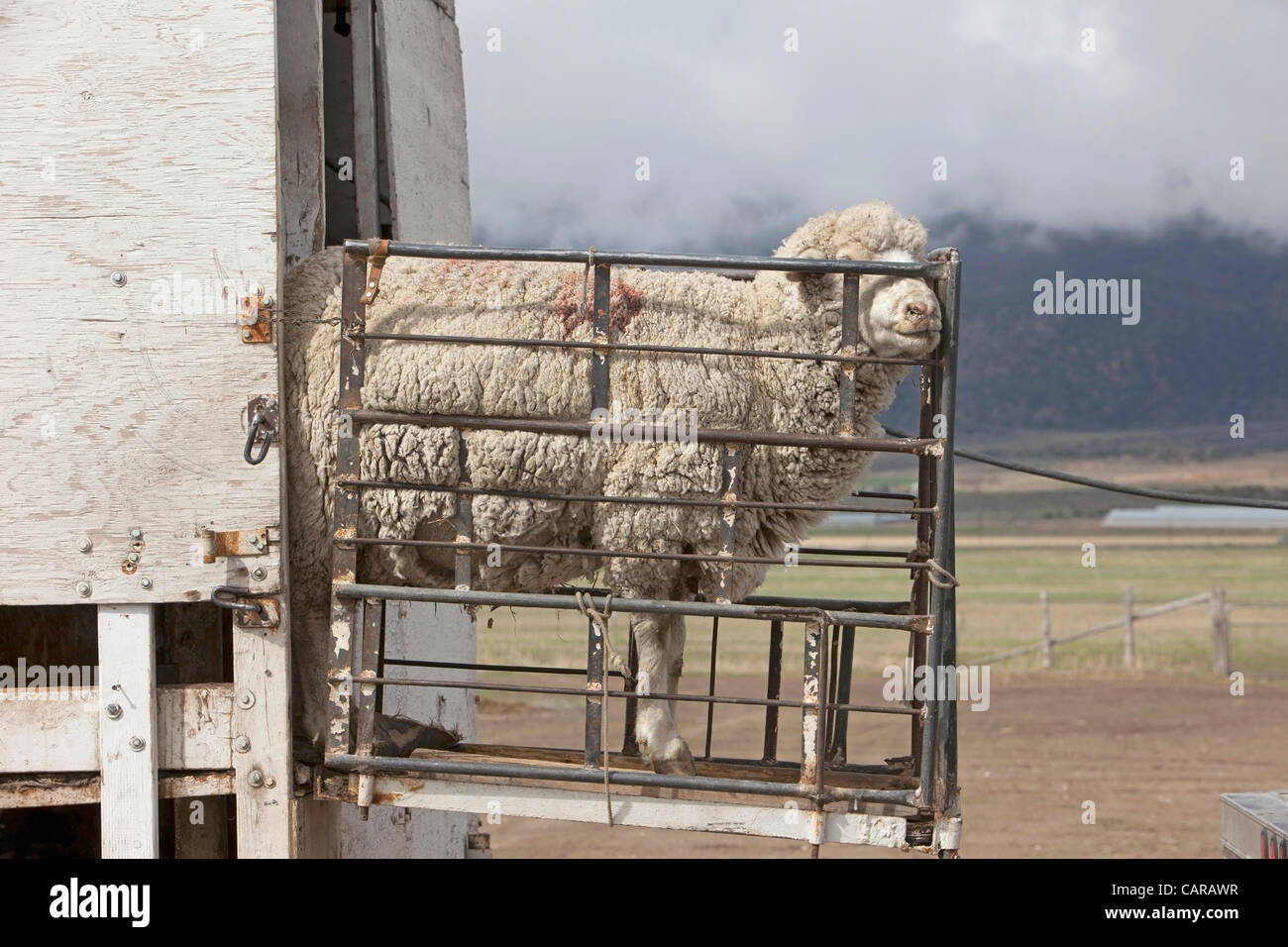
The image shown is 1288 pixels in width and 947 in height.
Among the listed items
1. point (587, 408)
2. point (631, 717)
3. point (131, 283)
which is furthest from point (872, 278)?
point (131, 283)

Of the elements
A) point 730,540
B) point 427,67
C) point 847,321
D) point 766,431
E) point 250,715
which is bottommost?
point 250,715

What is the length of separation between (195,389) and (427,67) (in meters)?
2.48

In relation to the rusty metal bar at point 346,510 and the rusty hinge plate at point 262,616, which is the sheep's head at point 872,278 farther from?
the rusty hinge plate at point 262,616

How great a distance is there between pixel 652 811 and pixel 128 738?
5.42 feet

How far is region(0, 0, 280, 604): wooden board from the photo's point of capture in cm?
412

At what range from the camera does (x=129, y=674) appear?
4141 mm

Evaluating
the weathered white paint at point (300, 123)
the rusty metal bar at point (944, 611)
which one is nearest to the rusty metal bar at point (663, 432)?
the rusty metal bar at point (944, 611)

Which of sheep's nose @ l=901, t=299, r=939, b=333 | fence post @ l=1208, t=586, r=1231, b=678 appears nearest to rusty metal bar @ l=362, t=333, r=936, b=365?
sheep's nose @ l=901, t=299, r=939, b=333

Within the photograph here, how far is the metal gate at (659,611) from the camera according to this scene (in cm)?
413

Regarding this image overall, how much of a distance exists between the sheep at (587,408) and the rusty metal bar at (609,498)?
0.12 feet

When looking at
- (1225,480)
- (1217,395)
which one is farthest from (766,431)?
(1217,395)

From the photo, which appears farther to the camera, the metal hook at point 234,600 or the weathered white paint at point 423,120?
the weathered white paint at point 423,120

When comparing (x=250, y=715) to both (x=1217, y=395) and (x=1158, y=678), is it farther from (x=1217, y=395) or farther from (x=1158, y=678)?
(x=1217, y=395)

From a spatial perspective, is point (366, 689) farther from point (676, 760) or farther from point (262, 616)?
point (676, 760)
